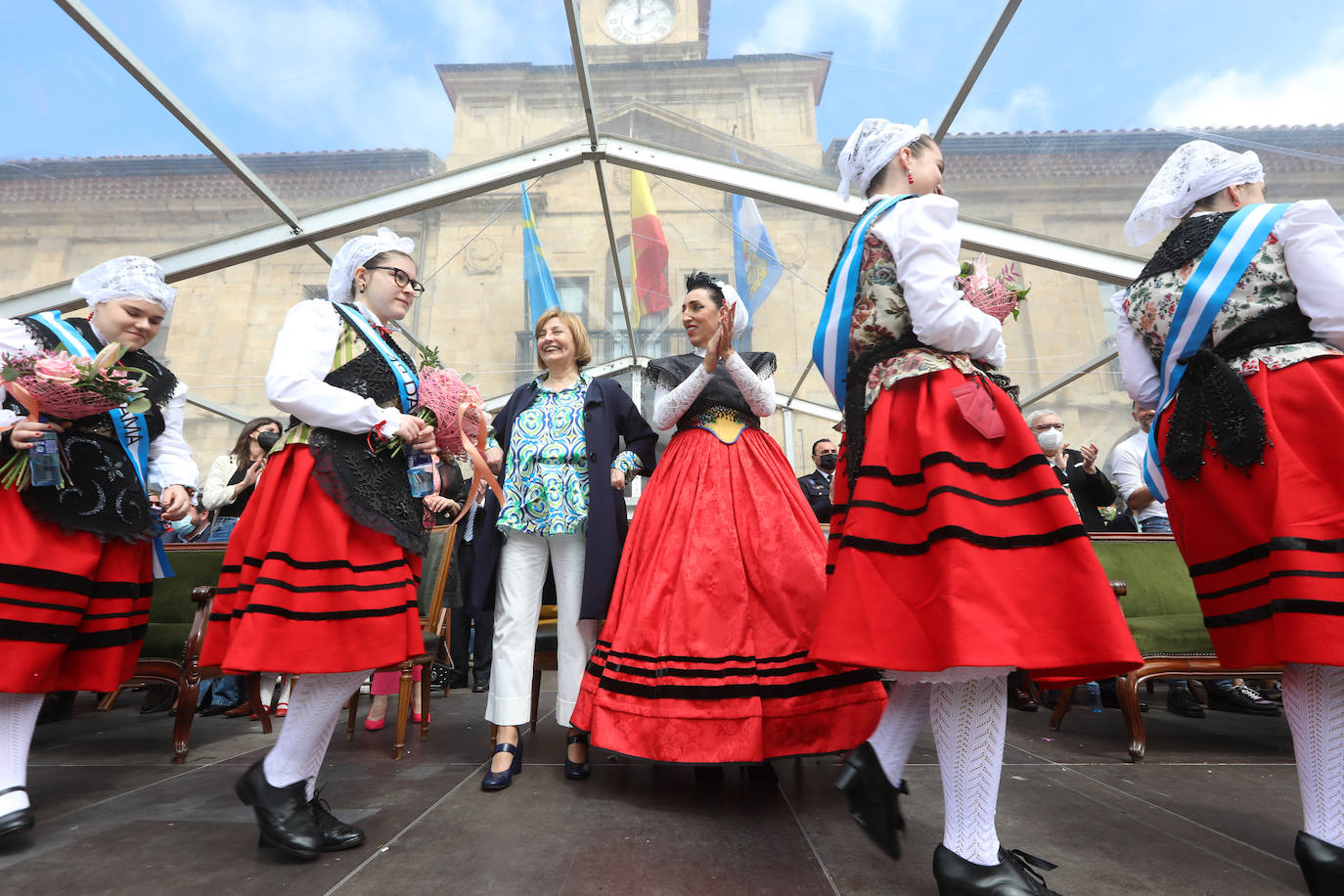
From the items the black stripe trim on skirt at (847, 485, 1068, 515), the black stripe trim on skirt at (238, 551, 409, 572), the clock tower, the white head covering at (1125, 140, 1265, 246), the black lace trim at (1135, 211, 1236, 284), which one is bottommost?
the black stripe trim on skirt at (238, 551, 409, 572)

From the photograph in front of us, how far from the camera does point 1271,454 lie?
1.58 metres

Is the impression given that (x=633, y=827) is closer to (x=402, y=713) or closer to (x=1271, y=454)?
(x=402, y=713)

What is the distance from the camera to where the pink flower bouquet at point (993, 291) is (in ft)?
5.68

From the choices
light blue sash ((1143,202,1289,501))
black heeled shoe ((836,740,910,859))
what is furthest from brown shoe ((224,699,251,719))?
light blue sash ((1143,202,1289,501))

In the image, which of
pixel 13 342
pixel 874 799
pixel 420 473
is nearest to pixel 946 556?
pixel 874 799

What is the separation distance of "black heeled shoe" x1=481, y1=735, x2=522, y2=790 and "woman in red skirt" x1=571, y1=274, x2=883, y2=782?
14.7 inches

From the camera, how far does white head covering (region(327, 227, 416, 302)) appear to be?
2.14 metres

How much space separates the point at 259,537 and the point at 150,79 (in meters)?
3.12

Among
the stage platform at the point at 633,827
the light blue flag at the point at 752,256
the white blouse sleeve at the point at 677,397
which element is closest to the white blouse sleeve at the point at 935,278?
the white blouse sleeve at the point at 677,397

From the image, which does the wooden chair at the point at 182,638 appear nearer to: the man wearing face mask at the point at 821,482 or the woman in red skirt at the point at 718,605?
the woman in red skirt at the point at 718,605

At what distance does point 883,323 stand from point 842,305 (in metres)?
0.13

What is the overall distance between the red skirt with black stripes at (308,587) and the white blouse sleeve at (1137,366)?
2189 millimetres

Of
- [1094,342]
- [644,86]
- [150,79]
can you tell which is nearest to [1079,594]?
[644,86]

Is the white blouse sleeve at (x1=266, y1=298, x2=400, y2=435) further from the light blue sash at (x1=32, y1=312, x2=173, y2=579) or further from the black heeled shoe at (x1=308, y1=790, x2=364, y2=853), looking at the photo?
the black heeled shoe at (x1=308, y1=790, x2=364, y2=853)
